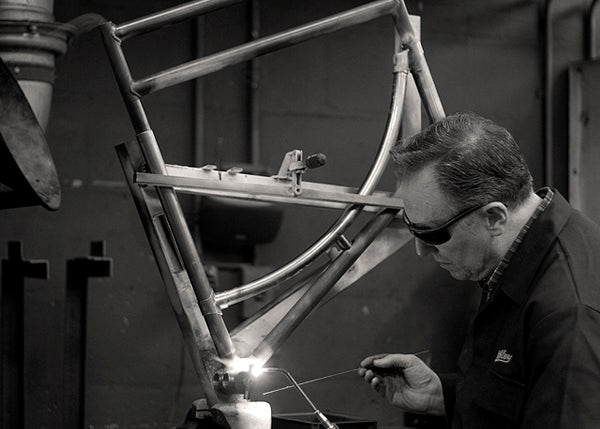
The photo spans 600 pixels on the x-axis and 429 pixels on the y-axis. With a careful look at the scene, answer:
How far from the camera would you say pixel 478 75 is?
322cm

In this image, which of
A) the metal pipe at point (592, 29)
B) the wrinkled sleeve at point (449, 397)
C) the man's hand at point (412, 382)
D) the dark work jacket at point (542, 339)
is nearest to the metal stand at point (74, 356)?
the man's hand at point (412, 382)

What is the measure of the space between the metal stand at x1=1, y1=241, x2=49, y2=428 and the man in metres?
1.09

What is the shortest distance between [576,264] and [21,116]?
109cm

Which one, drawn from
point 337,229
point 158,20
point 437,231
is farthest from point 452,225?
point 158,20

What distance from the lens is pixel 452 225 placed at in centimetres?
133

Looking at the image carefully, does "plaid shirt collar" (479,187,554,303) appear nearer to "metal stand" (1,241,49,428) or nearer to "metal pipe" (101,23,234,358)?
"metal pipe" (101,23,234,358)

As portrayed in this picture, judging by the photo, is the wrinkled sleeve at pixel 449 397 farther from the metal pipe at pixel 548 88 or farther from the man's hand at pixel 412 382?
the metal pipe at pixel 548 88

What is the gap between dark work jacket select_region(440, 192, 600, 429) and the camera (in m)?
1.13

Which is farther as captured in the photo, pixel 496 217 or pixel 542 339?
pixel 496 217

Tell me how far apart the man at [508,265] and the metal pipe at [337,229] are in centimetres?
27

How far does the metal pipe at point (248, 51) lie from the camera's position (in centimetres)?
154

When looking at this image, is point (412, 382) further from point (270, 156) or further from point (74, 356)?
point (270, 156)

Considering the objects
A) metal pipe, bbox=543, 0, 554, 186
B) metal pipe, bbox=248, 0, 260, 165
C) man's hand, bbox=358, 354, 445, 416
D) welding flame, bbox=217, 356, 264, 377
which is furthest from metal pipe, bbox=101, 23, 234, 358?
metal pipe, bbox=543, 0, 554, 186

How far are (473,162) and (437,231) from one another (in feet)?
0.40
